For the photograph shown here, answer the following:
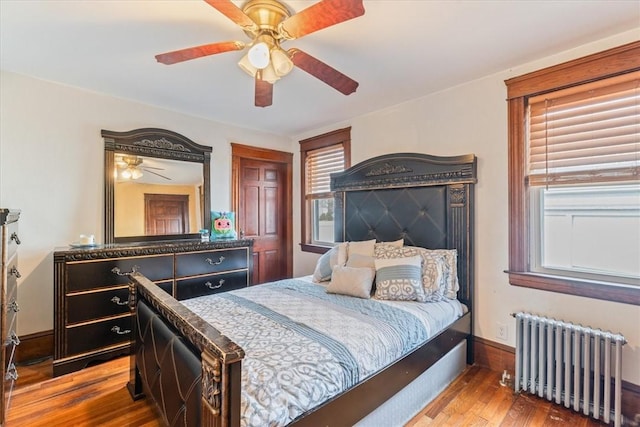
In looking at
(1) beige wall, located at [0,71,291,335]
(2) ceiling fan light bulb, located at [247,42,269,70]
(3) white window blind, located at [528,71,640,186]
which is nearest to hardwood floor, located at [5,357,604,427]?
(1) beige wall, located at [0,71,291,335]

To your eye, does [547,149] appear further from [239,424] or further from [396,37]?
[239,424]

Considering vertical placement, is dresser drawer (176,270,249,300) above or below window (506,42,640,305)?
below

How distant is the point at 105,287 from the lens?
97.8 inches

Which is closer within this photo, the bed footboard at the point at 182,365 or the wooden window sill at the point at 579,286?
the bed footboard at the point at 182,365

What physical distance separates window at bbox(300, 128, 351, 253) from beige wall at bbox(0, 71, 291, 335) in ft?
7.01

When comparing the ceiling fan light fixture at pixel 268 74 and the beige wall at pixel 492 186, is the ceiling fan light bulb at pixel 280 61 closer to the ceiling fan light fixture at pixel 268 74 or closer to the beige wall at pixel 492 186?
the ceiling fan light fixture at pixel 268 74

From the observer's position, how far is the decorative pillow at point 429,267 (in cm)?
231

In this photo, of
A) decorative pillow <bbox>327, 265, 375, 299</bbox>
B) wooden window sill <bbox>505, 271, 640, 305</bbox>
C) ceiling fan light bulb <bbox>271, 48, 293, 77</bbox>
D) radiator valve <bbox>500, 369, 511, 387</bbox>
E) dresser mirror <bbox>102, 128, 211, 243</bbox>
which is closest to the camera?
ceiling fan light bulb <bbox>271, 48, 293, 77</bbox>

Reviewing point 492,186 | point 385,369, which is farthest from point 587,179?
point 385,369

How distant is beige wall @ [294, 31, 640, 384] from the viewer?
193cm

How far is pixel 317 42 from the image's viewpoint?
6.54 ft

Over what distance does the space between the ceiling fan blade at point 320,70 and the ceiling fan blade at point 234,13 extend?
0.24 meters

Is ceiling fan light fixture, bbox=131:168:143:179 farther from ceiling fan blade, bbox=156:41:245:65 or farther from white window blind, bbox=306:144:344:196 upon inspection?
white window blind, bbox=306:144:344:196

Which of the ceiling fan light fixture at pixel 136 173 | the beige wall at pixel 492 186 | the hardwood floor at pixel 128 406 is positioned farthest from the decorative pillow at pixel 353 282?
the ceiling fan light fixture at pixel 136 173
